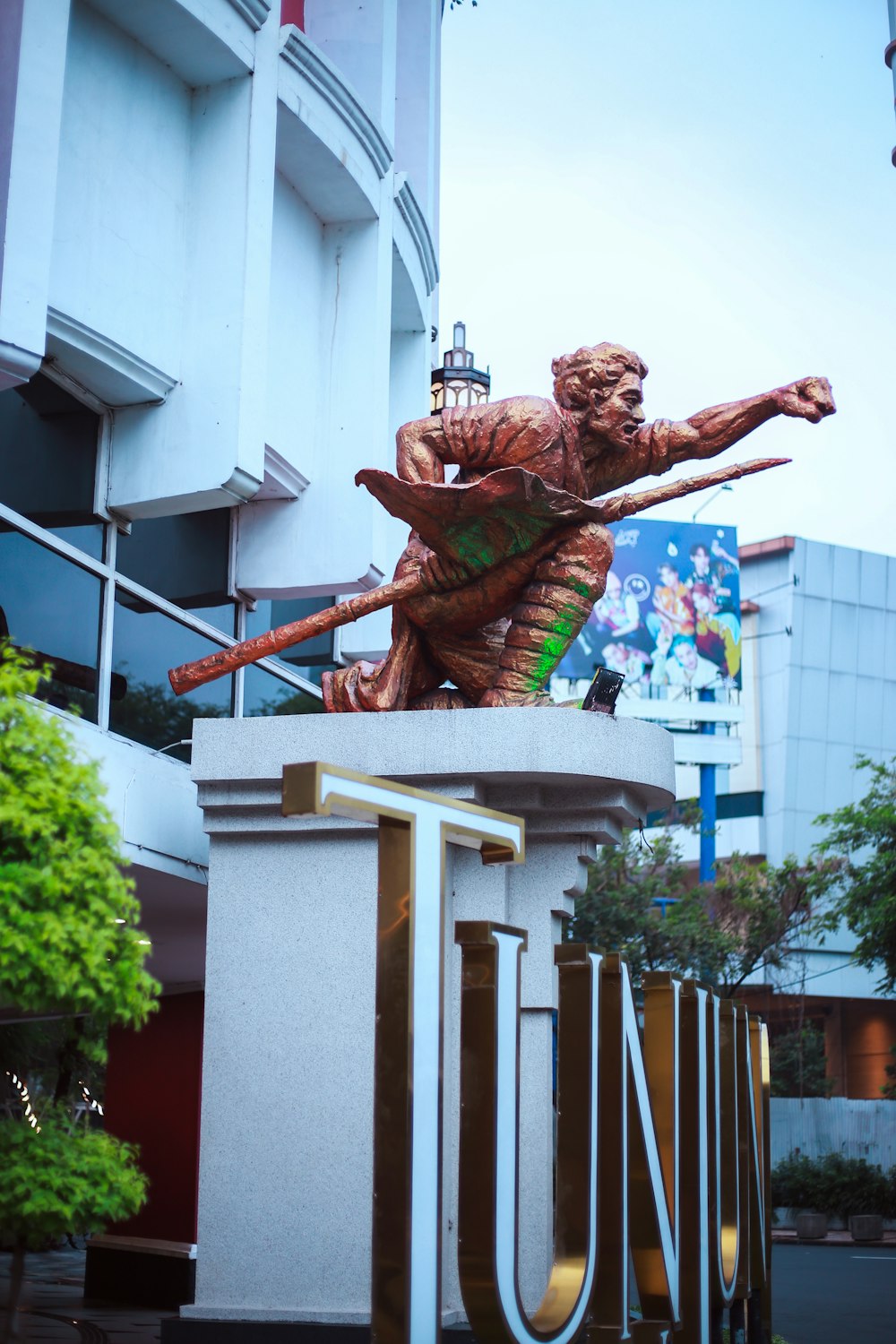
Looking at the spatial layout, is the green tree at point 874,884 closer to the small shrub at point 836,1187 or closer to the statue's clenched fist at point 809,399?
the small shrub at point 836,1187

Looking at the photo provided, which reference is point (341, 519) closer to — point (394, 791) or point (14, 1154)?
point (14, 1154)

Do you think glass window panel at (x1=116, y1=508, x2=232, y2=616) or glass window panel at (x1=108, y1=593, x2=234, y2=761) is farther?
glass window panel at (x1=116, y1=508, x2=232, y2=616)

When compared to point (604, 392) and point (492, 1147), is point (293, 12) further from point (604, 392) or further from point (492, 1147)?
point (492, 1147)

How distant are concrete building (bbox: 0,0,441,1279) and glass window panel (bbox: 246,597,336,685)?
0.40ft

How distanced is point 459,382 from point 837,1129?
81.8ft

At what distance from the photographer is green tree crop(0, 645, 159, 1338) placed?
6.34m

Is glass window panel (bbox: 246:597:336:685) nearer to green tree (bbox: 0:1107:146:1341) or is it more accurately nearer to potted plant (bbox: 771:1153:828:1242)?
green tree (bbox: 0:1107:146:1341)

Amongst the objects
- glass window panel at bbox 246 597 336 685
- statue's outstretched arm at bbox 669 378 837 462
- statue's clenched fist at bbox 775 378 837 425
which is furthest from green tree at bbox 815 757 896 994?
statue's clenched fist at bbox 775 378 837 425

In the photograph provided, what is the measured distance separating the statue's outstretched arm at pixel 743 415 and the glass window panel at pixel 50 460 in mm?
4156

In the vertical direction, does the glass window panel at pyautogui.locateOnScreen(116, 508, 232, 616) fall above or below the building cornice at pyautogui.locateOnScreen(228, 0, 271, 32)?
below

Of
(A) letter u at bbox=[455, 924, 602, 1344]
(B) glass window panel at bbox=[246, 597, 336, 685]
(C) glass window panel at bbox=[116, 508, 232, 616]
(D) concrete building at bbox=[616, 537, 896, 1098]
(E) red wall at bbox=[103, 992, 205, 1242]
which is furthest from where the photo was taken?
(D) concrete building at bbox=[616, 537, 896, 1098]

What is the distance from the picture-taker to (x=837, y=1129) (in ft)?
108

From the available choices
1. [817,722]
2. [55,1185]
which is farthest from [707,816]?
[55,1185]

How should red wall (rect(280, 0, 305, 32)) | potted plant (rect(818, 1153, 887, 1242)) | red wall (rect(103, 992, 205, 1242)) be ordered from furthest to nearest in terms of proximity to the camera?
potted plant (rect(818, 1153, 887, 1242)) → red wall (rect(103, 992, 205, 1242)) → red wall (rect(280, 0, 305, 32))
